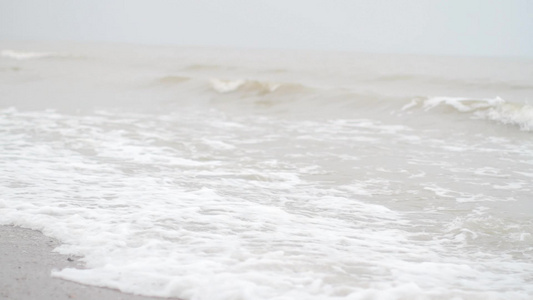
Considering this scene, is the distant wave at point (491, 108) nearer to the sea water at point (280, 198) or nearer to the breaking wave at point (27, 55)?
the sea water at point (280, 198)

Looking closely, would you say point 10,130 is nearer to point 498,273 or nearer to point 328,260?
point 328,260

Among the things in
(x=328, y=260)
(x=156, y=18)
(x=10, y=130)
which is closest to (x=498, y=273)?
(x=328, y=260)

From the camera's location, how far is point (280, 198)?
14.5 feet

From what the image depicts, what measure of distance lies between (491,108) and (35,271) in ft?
30.9

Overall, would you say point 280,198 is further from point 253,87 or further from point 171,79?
point 171,79

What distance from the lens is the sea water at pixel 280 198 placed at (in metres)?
2.78

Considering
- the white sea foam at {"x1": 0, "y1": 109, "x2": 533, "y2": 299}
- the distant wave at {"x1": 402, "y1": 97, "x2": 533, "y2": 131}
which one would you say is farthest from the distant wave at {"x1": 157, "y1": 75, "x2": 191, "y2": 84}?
the white sea foam at {"x1": 0, "y1": 109, "x2": 533, "y2": 299}

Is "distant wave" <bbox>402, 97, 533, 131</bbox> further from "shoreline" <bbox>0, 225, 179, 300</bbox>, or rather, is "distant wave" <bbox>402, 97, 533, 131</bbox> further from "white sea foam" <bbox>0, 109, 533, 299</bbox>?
"shoreline" <bbox>0, 225, 179, 300</bbox>

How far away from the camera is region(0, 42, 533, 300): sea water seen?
9.11ft

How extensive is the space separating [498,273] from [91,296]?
2.09m

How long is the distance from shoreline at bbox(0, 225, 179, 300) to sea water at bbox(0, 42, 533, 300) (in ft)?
0.24

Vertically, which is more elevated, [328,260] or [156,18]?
[156,18]

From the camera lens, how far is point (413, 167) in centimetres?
586

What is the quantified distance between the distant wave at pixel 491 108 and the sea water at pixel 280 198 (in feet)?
0.14
